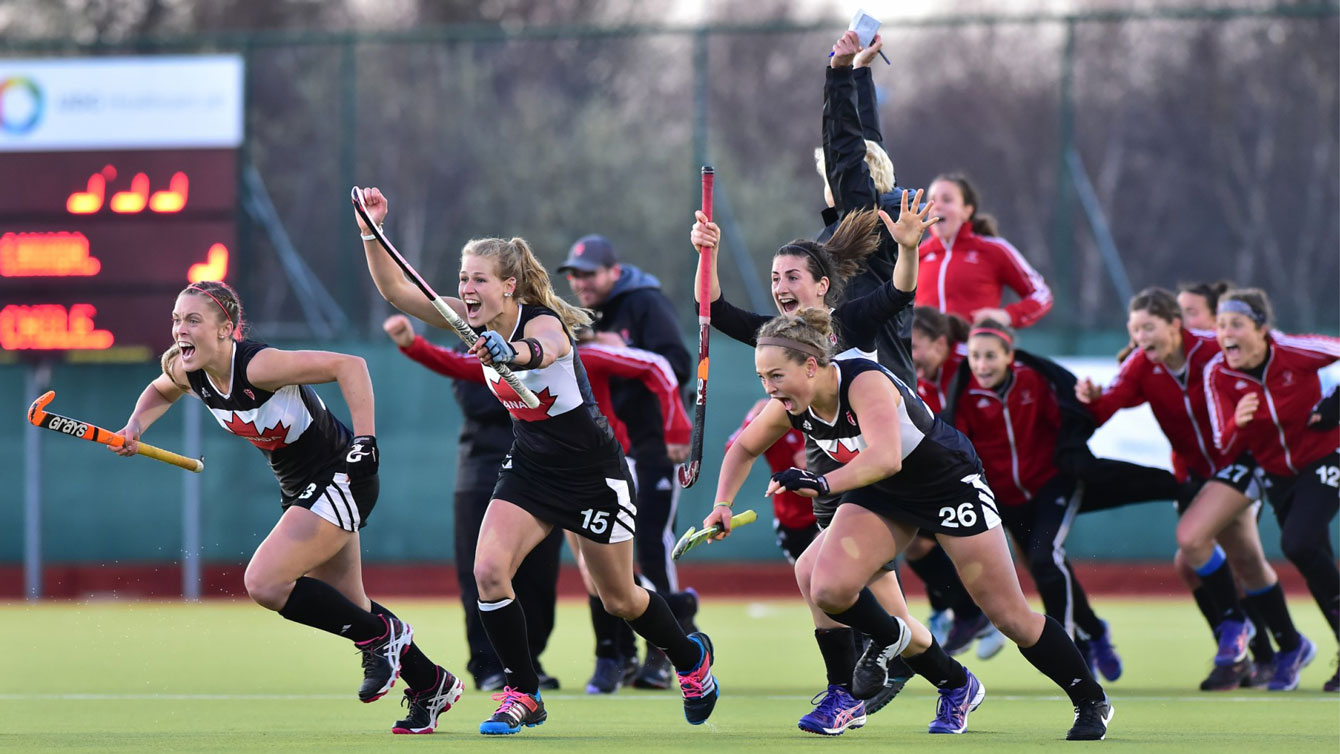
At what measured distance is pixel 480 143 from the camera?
933 inches

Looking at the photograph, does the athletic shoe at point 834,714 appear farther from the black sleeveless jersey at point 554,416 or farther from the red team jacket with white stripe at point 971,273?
the red team jacket with white stripe at point 971,273

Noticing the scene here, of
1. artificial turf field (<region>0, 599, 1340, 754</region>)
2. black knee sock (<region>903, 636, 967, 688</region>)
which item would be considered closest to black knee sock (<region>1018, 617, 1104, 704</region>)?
artificial turf field (<region>0, 599, 1340, 754</region>)

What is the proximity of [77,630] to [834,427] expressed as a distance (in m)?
7.27

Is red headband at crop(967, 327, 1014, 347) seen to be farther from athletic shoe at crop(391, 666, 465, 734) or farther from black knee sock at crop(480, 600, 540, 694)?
athletic shoe at crop(391, 666, 465, 734)

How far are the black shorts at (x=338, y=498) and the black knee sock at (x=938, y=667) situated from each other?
6.29 ft

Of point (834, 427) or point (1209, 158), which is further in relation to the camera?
point (1209, 158)

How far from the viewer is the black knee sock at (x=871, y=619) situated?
18.5 ft

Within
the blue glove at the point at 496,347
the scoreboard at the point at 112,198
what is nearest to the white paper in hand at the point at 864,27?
the blue glove at the point at 496,347

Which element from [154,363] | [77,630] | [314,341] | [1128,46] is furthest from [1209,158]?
[77,630]

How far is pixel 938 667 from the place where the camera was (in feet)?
19.2

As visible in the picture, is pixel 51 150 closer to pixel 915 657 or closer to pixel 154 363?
pixel 154 363

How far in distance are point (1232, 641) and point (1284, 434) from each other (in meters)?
0.96

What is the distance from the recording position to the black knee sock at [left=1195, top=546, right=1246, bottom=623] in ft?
25.9

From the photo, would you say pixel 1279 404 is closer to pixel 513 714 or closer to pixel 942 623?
pixel 942 623
